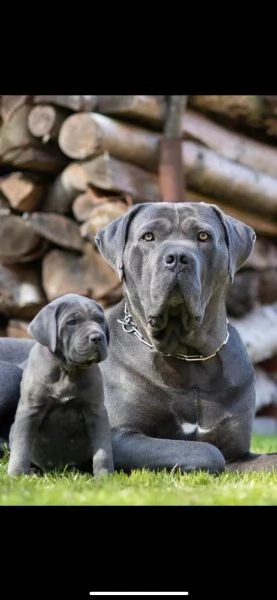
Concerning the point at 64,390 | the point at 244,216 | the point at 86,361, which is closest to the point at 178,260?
the point at 86,361

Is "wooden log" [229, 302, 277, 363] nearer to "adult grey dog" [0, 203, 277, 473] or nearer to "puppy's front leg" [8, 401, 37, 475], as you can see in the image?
"adult grey dog" [0, 203, 277, 473]

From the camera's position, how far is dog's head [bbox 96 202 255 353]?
3.50 m

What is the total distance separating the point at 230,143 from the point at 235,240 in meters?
3.41

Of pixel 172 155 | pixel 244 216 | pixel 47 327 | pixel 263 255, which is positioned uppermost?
pixel 47 327

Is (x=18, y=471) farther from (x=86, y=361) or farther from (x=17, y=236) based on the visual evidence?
(x=17, y=236)

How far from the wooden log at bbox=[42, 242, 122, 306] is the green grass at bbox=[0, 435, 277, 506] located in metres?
2.84

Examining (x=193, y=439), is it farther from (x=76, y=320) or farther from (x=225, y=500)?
(x=225, y=500)

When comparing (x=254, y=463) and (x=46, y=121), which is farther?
(x=46, y=121)

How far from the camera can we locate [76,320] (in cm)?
339

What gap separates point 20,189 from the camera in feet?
21.1

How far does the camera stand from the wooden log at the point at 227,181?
6.70 metres

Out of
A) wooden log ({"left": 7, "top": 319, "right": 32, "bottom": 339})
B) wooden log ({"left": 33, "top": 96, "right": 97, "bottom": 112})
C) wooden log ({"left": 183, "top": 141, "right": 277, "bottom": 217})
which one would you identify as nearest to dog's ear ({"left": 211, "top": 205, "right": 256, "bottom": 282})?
wooden log ({"left": 33, "top": 96, "right": 97, "bottom": 112})

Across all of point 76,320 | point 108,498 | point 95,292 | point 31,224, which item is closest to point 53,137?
point 31,224
